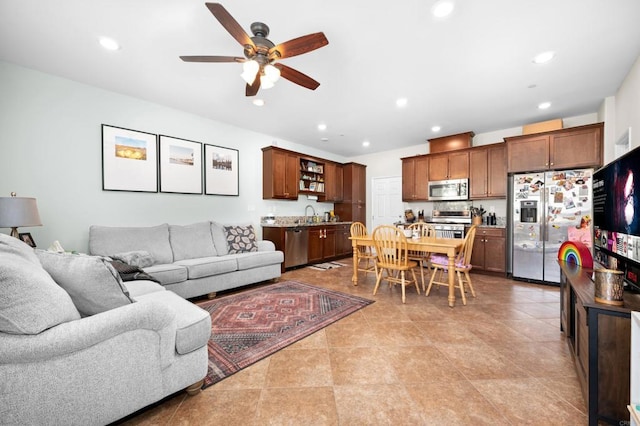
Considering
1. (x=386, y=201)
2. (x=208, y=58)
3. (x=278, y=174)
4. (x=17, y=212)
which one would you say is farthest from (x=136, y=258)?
(x=386, y=201)

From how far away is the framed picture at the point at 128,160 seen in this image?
11.1 feet

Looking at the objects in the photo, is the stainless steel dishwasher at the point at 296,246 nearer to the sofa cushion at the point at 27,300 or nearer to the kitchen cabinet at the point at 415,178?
the kitchen cabinet at the point at 415,178

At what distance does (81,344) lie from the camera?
116 centimetres

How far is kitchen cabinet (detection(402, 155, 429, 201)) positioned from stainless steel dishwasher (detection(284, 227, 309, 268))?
8.12 feet

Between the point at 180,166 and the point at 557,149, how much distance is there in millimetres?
5959

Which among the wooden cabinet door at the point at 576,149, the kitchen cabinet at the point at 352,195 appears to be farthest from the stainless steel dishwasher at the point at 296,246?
the wooden cabinet door at the point at 576,149

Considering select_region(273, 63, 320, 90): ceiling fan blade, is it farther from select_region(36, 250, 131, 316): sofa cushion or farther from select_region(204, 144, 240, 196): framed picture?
select_region(204, 144, 240, 196): framed picture

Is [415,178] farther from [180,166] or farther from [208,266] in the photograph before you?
[180,166]

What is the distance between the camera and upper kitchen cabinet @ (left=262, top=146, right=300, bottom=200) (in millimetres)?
5102

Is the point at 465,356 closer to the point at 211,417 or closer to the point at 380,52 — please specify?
the point at 211,417

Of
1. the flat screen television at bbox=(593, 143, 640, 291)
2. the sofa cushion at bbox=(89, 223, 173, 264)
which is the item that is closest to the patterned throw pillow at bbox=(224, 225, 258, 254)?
the sofa cushion at bbox=(89, 223, 173, 264)

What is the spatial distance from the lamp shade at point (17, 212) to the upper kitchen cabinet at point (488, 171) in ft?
20.3

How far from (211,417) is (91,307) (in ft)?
2.92

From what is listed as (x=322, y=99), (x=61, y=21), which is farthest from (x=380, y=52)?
(x=61, y=21)
